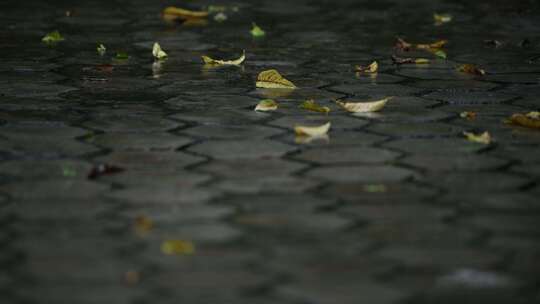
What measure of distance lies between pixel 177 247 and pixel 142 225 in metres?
0.22

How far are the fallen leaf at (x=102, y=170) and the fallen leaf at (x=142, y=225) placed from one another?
0.49 m

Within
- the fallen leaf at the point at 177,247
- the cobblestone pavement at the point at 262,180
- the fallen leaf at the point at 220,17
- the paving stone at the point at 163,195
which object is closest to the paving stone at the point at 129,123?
the cobblestone pavement at the point at 262,180

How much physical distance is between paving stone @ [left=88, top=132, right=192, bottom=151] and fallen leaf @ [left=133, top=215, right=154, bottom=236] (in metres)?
0.85

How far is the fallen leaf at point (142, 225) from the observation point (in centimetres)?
293

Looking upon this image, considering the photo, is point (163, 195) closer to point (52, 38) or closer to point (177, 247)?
point (177, 247)

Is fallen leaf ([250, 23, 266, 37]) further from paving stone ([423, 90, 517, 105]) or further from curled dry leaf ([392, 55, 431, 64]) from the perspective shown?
paving stone ([423, 90, 517, 105])

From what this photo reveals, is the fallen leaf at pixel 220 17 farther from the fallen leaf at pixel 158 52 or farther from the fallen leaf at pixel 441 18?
the fallen leaf at pixel 158 52

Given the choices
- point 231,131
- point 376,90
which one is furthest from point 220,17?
point 231,131

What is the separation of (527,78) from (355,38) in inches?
60.4

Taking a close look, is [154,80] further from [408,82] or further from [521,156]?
[521,156]

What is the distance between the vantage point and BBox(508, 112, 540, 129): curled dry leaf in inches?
163

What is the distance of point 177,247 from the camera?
2785 millimetres

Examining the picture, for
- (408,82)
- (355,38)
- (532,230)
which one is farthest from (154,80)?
(532,230)

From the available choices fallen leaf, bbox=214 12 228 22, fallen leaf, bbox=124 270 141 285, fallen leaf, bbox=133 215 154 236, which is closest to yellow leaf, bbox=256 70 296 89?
fallen leaf, bbox=133 215 154 236
